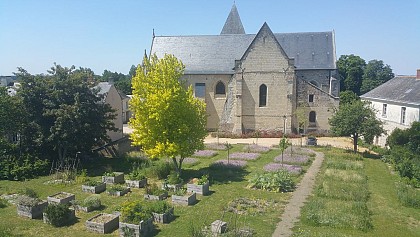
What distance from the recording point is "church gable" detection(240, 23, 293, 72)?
3178 cm

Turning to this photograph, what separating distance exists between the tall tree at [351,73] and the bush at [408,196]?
47.5 m

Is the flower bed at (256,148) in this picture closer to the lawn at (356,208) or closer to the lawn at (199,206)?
the lawn at (199,206)

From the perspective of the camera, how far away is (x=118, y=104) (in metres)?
30.8

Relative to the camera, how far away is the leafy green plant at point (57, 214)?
38.6 ft

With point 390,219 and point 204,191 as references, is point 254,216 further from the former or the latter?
point 390,219

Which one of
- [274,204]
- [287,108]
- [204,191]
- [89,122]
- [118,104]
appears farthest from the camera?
[287,108]

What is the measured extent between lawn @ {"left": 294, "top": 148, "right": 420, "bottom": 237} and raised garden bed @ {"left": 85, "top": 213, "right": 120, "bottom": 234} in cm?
625

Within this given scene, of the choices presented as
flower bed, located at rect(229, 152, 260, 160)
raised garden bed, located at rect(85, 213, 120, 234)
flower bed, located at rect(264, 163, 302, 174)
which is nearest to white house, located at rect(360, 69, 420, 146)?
flower bed, located at rect(264, 163, 302, 174)

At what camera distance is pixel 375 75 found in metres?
72.9

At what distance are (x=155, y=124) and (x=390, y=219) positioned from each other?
1126 cm

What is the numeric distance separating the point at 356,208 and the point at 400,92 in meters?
19.9

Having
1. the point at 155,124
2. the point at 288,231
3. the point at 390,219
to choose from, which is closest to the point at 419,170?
the point at 390,219

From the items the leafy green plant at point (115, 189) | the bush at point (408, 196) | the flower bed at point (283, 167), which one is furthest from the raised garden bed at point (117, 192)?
the bush at point (408, 196)

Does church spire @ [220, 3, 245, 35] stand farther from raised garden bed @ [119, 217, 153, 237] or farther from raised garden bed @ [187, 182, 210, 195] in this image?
raised garden bed @ [119, 217, 153, 237]
